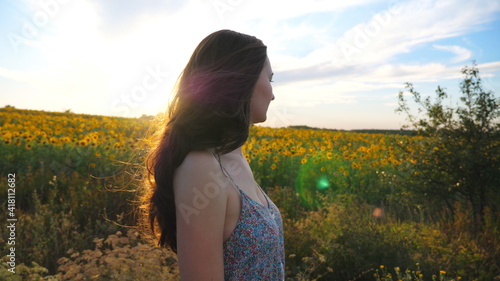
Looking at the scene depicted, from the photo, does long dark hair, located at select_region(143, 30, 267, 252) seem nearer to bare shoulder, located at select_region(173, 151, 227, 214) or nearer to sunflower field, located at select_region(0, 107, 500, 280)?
bare shoulder, located at select_region(173, 151, 227, 214)

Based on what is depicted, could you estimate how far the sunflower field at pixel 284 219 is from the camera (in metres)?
3.12

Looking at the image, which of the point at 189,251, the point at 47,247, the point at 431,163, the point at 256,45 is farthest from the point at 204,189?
the point at 431,163

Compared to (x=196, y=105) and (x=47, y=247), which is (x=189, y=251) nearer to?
(x=196, y=105)

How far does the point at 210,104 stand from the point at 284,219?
10.8 ft

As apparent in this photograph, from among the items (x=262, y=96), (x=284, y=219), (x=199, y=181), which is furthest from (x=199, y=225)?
(x=284, y=219)

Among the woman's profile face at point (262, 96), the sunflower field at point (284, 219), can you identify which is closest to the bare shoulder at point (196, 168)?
the woman's profile face at point (262, 96)

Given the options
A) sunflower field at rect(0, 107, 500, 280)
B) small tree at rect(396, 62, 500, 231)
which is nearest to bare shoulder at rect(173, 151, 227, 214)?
sunflower field at rect(0, 107, 500, 280)

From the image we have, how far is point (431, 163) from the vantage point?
5547 millimetres

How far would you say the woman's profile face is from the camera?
1.53 metres

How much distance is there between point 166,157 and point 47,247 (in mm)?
3366

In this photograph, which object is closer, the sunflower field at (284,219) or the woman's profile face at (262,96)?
the woman's profile face at (262,96)

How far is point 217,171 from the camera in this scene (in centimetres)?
127

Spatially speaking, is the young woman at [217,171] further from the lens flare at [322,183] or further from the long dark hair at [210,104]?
the lens flare at [322,183]

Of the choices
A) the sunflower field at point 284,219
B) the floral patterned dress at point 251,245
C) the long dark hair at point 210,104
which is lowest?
the sunflower field at point 284,219
